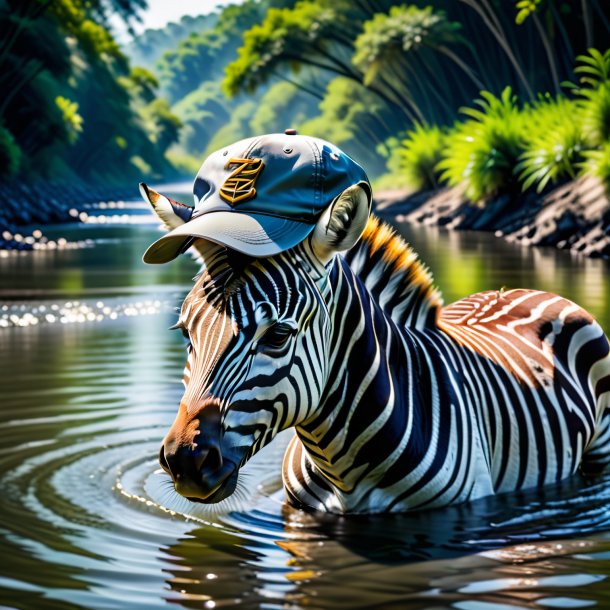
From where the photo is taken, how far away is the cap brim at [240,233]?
3.65 m

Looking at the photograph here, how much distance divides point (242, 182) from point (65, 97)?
279 feet

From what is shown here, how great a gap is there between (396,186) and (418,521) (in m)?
48.9

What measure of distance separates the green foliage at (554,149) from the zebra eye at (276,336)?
23225mm

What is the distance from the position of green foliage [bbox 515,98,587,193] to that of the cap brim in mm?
23073

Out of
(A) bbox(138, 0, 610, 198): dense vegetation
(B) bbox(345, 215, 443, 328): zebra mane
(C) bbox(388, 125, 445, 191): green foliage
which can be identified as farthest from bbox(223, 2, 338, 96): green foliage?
(B) bbox(345, 215, 443, 328): zebra mane

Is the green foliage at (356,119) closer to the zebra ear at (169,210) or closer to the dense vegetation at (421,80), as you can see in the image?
the dense vegetation at (421,80)

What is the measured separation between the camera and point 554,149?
2738 cm

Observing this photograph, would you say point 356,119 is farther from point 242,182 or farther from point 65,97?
point 242,182

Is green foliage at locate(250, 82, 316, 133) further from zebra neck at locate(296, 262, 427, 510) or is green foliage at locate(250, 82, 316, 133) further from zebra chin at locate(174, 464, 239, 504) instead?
zebra chin at locate(174, 464, 239, 504)

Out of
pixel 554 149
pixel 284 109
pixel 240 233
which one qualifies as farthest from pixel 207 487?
pixel 284 109

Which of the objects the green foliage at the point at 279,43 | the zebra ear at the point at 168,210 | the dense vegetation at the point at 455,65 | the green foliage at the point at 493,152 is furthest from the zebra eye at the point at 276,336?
the green foliage at the point at 279,43

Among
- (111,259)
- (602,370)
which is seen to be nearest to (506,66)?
(111,259)

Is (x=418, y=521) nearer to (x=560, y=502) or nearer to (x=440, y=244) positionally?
(x=560, y=502)

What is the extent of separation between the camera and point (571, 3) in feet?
129
